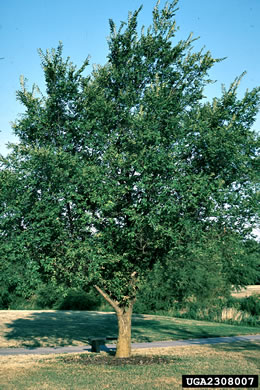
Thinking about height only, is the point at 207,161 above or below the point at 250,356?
above

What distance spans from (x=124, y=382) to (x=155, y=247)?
12.8ft

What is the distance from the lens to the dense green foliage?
12.5 m

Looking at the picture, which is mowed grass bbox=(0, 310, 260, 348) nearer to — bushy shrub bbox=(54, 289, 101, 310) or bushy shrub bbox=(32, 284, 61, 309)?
bushy shrub bbox=(54, 289, 101, 310)

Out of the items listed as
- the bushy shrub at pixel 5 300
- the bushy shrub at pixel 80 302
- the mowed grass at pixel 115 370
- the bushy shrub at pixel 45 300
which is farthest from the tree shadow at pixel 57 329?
the bushy shrub at pixel 5 300

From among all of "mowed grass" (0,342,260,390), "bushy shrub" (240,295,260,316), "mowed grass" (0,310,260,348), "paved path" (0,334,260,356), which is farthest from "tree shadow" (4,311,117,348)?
"bushy shrub" (240,295,260,316)

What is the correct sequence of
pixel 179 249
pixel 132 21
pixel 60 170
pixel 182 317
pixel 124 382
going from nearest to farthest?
1. pixel 124 382
2. pixel 60 170
3. pixel 179 249
4. pixel 132 21
5. pixel 182 317

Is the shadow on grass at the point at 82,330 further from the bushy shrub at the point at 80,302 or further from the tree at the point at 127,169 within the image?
the bushy shrub at the point at 80,302

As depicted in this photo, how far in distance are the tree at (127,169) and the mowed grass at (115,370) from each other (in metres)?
2.05

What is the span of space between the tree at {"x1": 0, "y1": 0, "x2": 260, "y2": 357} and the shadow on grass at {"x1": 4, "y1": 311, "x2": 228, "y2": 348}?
7535 mm

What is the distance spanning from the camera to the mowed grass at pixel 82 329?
21.8 m

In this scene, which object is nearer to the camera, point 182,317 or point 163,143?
point 163,143

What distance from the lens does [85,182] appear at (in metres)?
12.3

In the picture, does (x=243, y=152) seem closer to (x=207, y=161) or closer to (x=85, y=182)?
(x=207, y=161)

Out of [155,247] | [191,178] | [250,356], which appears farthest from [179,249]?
[250,356]
